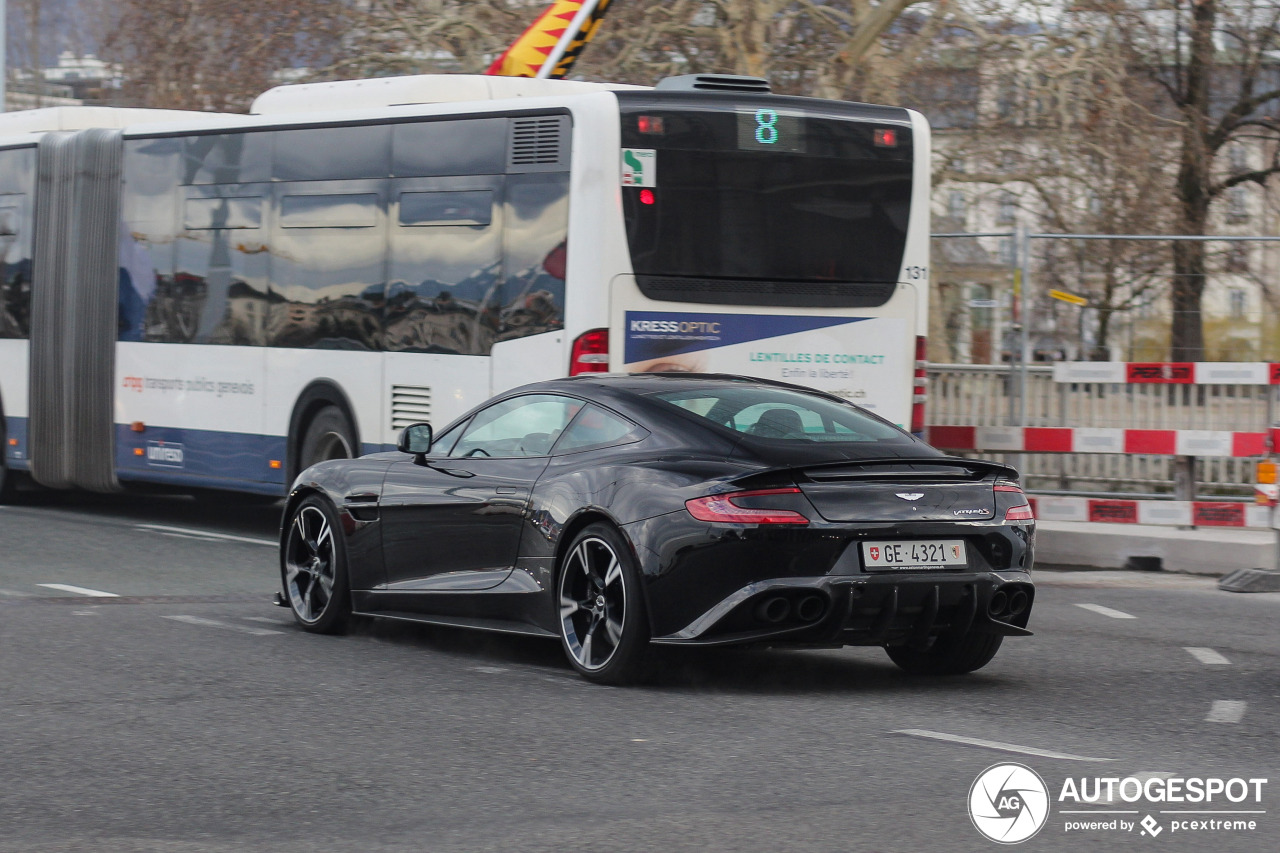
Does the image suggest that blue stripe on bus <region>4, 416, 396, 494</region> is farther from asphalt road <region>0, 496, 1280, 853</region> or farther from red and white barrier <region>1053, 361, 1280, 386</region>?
red and white barrier <region>1053, 361, 1280, 386</region>

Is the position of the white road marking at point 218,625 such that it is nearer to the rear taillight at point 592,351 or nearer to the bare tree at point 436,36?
the rear taillight at point 592,351

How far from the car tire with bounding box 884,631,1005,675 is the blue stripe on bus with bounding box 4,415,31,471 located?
1081 centimetres

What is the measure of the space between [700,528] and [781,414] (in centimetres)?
96

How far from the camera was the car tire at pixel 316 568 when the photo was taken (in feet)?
30.8

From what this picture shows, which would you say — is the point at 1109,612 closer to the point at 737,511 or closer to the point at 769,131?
the point at 769,131

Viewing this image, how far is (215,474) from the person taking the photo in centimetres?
1514

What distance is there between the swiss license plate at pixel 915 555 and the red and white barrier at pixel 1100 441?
21.5 feet

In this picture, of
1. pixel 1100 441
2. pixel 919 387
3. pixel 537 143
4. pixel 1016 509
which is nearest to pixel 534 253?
pixel 537 143

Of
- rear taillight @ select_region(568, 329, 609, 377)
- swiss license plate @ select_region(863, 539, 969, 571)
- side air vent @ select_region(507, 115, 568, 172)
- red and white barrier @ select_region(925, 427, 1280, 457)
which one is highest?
side air vent @ select_region(507, 115, 568, 172)

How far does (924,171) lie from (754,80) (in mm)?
1365

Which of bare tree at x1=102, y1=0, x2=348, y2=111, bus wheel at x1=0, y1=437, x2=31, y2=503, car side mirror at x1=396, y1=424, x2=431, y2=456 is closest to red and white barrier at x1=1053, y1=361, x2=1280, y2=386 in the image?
car side mirror at x1=396, y1=424, x2=431, y2=456

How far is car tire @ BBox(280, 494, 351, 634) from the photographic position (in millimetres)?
9375

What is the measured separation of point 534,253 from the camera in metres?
12.6

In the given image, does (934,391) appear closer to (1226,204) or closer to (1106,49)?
(1106,49)
